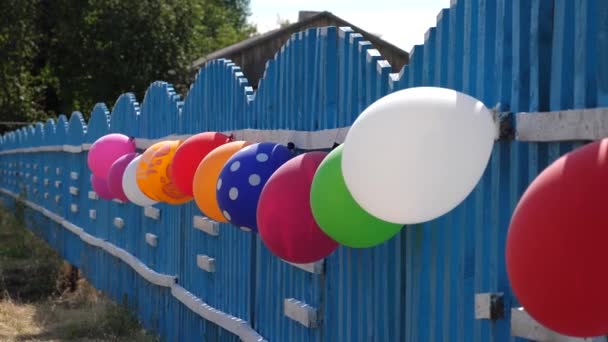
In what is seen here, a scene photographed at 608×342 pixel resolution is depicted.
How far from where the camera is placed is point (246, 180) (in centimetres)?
503

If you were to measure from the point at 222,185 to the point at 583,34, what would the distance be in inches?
89.9

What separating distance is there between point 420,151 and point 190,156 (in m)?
3.46

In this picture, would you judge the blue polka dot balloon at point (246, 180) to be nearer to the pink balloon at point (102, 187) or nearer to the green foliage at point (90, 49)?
the pink balloon at point (102, 187)

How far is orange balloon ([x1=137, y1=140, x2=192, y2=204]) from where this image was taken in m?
7.19

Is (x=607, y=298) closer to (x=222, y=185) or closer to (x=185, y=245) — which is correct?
(x=222, y=185)

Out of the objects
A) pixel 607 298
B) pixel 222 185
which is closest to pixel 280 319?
pixel 222 185

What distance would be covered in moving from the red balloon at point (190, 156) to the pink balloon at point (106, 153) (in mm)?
2736

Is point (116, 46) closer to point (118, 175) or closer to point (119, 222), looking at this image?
point (119, 222)

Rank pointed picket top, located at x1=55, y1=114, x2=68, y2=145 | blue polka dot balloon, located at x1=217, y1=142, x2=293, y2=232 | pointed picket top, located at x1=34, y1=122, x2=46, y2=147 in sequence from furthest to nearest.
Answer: pointed picket top, located at x1=34, y1=122, x2=46, y2=147
pointed picket top, located at x1=55, y1=114, x2=68, y2=145
blue polka dot balloon, located at x1=217, y1=142, x2=293, y2=232

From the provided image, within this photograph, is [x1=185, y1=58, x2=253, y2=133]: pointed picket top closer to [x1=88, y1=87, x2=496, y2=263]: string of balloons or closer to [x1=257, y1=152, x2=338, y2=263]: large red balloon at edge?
[x1=88, y1=87, x2=496, y2=263]: string of balloons

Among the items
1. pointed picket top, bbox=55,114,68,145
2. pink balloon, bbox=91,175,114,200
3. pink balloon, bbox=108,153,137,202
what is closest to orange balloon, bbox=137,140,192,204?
pink balloon, bbox=108,153,137,202

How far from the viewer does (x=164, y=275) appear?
28.6 feet

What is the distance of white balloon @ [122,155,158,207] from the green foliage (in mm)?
28461

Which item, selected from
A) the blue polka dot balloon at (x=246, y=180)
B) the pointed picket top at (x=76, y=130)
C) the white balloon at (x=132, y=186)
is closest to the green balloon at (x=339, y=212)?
the blue polka dot balloon at (x=246, y=180)
